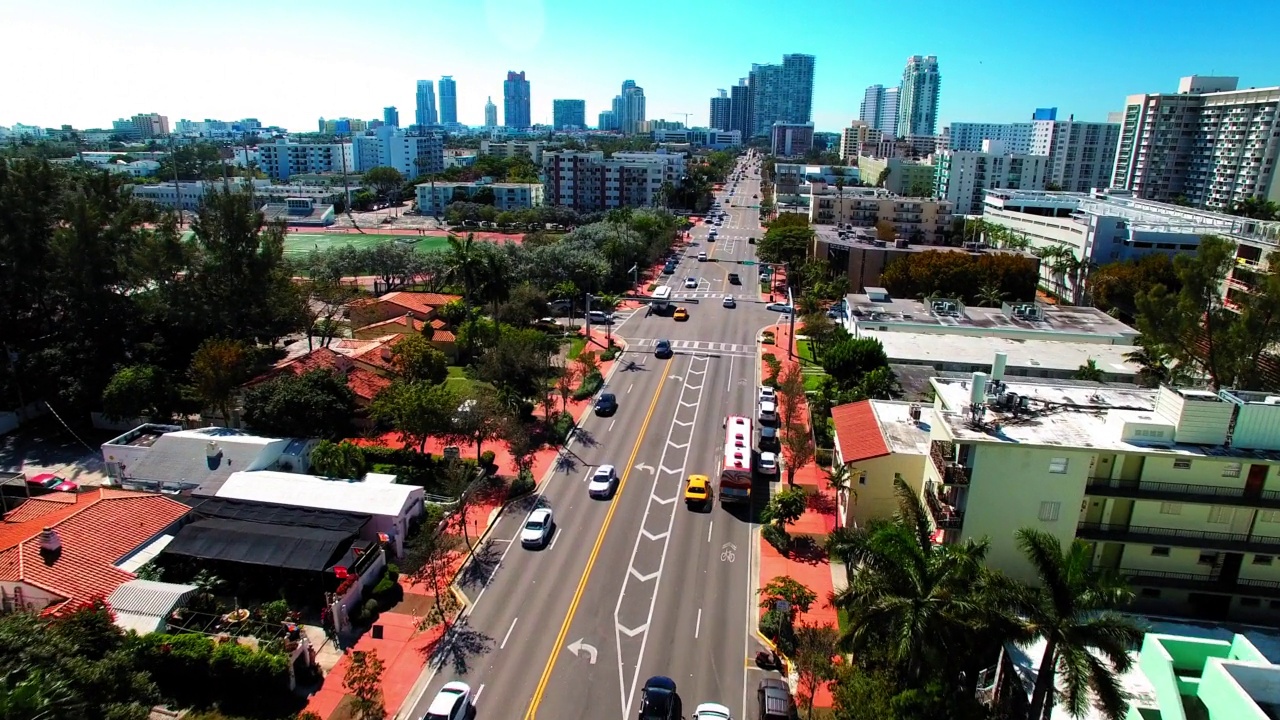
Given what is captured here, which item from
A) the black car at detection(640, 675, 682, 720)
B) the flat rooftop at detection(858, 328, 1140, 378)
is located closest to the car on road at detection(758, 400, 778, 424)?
the flat rooftop at detection(858, 328, 1140, 378)

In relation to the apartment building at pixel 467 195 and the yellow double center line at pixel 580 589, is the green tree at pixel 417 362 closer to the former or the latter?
the yellow double center line at pixel 580 589

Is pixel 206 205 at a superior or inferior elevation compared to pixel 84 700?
superior

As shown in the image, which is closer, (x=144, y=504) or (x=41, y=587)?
(x=41, y=587)

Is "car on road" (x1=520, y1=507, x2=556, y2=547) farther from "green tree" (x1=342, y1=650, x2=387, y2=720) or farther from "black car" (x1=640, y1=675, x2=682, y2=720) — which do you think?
"green tree" (x1=342, y1=650, x2=387, y2=720)

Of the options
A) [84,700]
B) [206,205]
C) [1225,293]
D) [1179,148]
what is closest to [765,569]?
[84,700]

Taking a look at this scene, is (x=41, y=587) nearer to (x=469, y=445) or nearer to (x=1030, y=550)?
(x=469, y=445)
